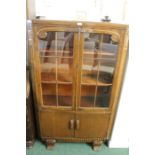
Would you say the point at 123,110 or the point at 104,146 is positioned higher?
the point at 123,110

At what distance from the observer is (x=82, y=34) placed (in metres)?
1.34

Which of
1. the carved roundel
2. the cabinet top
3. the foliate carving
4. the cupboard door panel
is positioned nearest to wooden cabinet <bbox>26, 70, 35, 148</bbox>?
the cupboard door panel

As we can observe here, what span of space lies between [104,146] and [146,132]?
4.54ft

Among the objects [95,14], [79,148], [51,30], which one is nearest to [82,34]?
[51,30]

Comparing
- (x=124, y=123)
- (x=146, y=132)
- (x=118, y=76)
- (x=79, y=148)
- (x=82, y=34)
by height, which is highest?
(x=82, y=34)

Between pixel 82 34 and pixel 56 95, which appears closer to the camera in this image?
pixel 82 34

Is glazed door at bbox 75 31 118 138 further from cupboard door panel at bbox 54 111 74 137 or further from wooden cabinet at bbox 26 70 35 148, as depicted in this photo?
wooden cabinet at bbox 26 70 35 148

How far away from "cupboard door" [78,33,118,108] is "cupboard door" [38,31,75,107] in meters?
0.10

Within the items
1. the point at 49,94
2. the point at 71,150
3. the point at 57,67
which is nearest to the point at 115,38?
the point at 57,67

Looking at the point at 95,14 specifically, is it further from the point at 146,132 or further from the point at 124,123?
the point at 146,132

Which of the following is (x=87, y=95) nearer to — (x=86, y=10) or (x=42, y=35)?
(x=42, y=35)

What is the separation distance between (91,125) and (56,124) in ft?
1.10

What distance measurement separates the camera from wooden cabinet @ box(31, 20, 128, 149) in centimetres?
134
